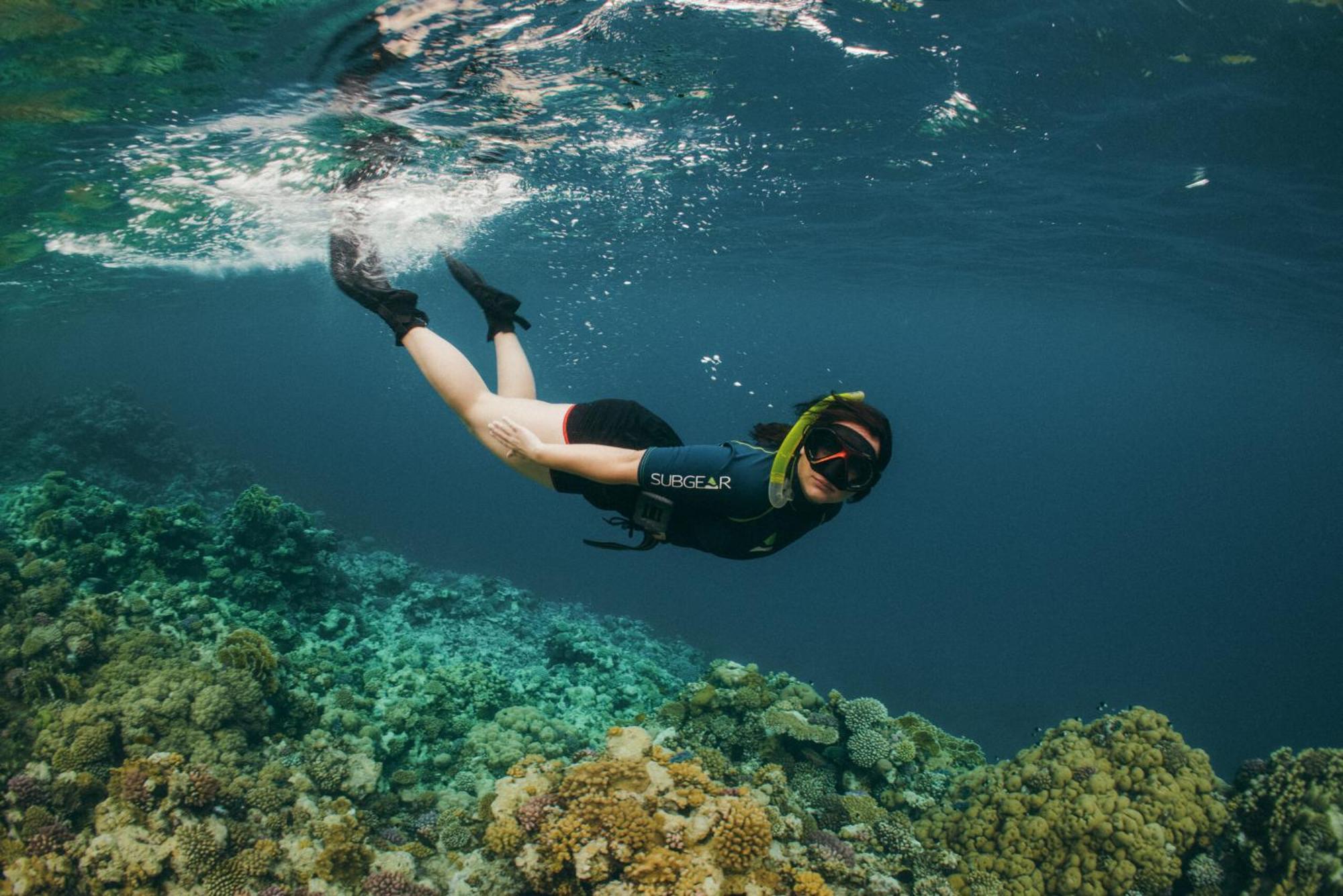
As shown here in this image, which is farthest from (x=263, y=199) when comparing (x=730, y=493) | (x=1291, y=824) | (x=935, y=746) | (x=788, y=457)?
(x=1291, y=824)

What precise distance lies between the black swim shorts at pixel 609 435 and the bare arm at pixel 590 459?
1.24 ft

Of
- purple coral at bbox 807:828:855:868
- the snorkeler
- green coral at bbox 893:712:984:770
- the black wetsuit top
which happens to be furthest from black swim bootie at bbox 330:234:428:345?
green coral at bbox 893:712:984:770

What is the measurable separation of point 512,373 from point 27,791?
5049 millimetres

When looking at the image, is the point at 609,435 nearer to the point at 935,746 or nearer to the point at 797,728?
the point at 797,728

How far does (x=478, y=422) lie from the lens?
13.1 ft

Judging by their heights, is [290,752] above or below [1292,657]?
above

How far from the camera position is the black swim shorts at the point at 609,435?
374cm

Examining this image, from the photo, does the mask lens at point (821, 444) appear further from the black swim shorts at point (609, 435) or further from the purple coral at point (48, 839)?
the purple coral at point (48, 839)

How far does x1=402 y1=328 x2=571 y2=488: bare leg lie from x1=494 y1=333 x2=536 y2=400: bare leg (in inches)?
6.0

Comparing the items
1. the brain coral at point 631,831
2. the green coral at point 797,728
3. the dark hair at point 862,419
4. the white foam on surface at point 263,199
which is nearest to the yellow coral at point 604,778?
the brain coral at point 631,831

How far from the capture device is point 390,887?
448cm

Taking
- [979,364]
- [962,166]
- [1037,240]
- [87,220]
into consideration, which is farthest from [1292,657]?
[87,220]

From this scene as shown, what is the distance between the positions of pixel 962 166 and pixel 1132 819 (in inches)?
551

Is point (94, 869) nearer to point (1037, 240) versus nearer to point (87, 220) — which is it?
point (87, 220)
